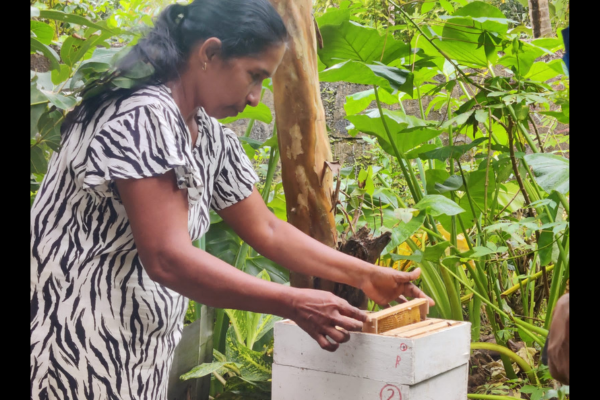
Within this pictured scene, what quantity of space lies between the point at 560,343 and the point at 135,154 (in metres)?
0.55

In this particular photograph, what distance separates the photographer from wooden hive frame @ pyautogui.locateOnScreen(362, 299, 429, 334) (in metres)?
0.92

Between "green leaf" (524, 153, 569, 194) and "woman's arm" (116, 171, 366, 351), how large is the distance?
1.80ft

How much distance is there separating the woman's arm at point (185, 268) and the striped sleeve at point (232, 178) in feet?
0.85

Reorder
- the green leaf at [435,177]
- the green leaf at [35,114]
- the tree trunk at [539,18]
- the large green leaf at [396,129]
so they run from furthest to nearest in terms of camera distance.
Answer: the tree trunk at [539,18]
the green leaf at [435,177]
the large green leaf at [396,129]
the green leaf at [35,114]

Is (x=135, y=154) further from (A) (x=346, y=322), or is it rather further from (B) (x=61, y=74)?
(B) (x=61, y=74)

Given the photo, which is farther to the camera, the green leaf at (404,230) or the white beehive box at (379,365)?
the green leaf at (404,230)


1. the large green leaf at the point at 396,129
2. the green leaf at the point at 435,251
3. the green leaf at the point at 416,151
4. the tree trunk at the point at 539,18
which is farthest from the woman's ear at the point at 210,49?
the tree trunk at the point at 539,18

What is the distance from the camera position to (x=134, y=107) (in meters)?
0.79

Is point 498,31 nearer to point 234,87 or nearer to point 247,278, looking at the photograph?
point 234,87

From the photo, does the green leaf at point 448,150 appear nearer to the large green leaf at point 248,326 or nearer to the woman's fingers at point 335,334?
the large green leaf at point 248,326

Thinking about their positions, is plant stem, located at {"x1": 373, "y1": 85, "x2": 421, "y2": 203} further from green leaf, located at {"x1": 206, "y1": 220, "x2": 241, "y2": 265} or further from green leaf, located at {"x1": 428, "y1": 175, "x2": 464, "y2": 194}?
green leaf, located at {"x1": 206, "y1": 220, "x2": 241, "y2": 265}

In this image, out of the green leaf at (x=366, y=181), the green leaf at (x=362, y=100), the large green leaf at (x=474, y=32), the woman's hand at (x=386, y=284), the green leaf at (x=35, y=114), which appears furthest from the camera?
the green leaf at (x=362, y=100)

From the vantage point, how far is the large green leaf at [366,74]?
1.43 m
